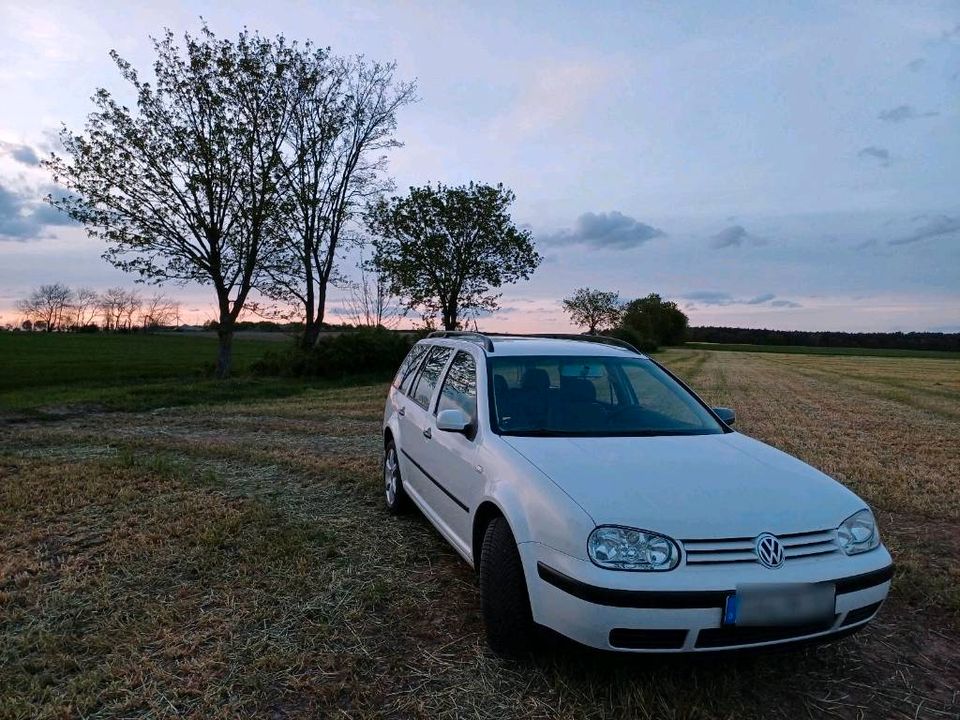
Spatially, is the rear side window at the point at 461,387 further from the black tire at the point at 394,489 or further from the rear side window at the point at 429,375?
the black tire at the point at 394,489

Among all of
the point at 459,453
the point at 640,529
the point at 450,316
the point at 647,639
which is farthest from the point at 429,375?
the point at 450,316

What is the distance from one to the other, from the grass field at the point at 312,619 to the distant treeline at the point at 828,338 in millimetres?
87914

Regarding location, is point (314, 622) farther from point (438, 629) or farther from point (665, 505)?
point (665, 505)

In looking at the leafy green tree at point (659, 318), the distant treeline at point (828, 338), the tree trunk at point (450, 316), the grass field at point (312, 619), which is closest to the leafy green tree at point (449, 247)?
the tree trunk at point (450, 316)

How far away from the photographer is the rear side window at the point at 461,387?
14.8ft

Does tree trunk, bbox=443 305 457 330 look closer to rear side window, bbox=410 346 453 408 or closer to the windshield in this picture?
rear side window, bbox=410 346 453 408

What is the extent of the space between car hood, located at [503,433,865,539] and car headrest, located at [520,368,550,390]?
25.1 inches

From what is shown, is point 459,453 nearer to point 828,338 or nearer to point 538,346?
point 538,346

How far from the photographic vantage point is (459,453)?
4.27m

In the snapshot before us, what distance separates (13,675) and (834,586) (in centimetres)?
369

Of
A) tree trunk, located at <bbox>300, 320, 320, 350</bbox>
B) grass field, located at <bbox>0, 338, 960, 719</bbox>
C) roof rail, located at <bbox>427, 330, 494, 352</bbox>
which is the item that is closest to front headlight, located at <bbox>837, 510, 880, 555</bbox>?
grass field, located at <bbox>0, 338, 960, 719</bbox>

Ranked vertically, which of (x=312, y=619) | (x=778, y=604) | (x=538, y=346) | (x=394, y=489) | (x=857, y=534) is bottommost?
→ (x=312, y=619)

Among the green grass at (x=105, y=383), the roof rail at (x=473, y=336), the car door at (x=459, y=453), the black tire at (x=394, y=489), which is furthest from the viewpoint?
the green grass at (x=105, y=383)

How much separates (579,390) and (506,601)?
1714mm
